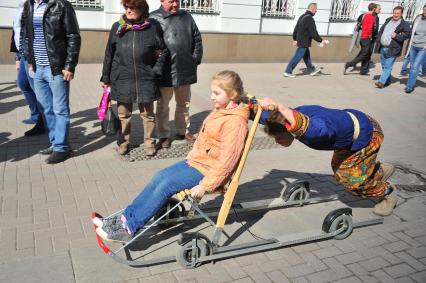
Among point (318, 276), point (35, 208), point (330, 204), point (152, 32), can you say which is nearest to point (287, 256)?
point (318, 276)

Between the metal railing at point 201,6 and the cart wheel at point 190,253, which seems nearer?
the cart wheel at point 190,253

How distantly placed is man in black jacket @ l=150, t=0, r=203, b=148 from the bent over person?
2323 mm

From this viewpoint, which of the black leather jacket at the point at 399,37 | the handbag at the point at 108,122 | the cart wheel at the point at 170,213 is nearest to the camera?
the cart wheel at the point at 170,213

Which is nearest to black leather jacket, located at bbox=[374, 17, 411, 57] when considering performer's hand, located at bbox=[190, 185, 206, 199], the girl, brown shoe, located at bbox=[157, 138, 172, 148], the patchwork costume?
brown shoe, located at bbox=[157, 138, 172, 148]

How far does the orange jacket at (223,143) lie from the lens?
9.78 ft

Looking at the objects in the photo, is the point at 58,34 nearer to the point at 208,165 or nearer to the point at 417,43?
the point at 208,165

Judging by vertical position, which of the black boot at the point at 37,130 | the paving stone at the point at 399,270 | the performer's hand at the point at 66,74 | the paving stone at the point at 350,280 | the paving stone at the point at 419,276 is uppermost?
the performer's hand at the point at 66,74

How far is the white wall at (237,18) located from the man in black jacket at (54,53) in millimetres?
6661

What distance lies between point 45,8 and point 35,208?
2.13m

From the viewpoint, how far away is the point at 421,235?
379 cm

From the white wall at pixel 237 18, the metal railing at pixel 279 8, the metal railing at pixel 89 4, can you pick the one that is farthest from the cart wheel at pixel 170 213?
the metal railing at pixel 279 8

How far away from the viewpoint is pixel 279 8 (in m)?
13.4

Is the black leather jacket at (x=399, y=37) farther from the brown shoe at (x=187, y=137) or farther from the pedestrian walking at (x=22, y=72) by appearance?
the pedestrian walking at (x=22, y=72)

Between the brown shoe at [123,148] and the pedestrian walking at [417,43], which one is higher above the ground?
the pedestrian walking at [417,43]
